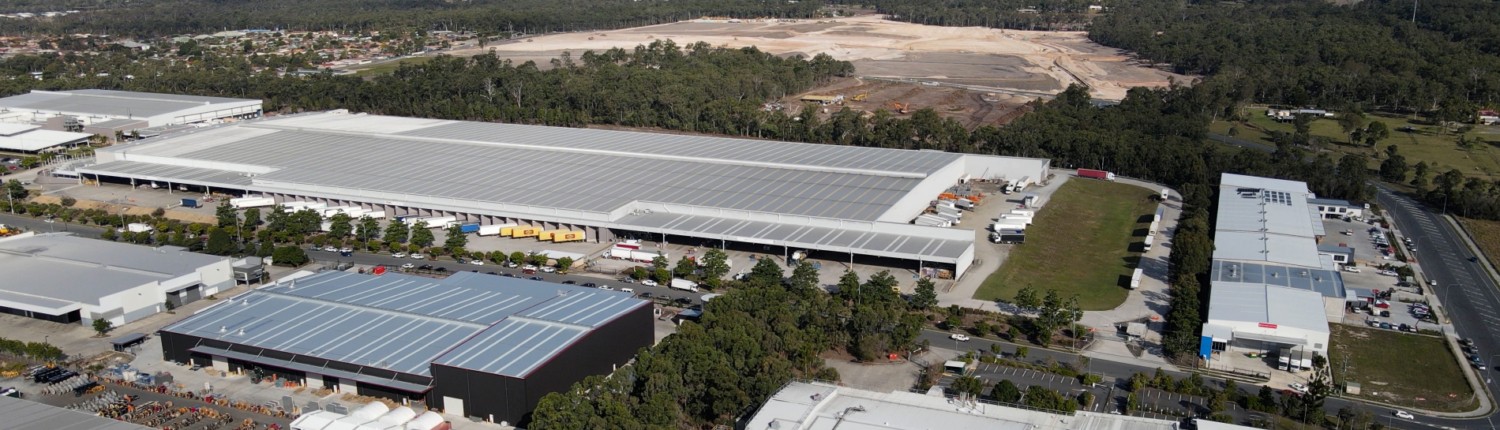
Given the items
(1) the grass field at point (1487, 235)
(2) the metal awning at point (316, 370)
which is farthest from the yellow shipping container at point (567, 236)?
(1) the grass field at point (1487, 235)

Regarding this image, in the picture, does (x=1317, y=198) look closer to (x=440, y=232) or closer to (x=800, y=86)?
(x=440, y=232)

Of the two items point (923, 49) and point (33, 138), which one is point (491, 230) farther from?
point (923, 49)

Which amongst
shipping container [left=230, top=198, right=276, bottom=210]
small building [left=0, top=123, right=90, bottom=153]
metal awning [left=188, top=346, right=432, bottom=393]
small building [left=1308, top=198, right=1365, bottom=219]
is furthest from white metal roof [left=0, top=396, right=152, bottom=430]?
small building [left=1308, top=198, right=1365, bottom=219]

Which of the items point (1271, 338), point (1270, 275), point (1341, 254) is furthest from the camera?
point (1341, 254)


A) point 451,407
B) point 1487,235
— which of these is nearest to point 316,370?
point 451,407

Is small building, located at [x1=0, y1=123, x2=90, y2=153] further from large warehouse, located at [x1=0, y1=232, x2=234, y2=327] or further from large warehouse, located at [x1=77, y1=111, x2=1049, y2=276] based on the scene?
large warehouse, located at [x1=0, y1=232, x2=234, y2=327]

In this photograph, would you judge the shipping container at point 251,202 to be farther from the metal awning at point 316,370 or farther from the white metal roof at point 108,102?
the white metal roof at point 108,102

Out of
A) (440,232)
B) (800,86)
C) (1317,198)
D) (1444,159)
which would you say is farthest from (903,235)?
(800,86)
